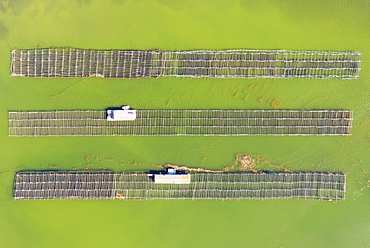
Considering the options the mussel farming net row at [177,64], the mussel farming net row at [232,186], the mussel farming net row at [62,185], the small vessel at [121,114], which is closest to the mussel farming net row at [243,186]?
the mussel farming net row at [232,186]

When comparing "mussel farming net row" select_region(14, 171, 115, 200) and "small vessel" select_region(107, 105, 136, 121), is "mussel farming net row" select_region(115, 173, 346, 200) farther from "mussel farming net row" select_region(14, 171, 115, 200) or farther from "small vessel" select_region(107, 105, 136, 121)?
"small vessel" select_region(107, 105, 136, 121)

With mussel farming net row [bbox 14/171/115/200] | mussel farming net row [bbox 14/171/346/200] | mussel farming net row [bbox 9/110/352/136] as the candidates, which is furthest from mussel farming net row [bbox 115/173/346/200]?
mussel farming net row [bbox 9/110/352/136]

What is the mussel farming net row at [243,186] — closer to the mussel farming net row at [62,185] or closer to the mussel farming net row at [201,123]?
the mussel farming net row at [62,185]

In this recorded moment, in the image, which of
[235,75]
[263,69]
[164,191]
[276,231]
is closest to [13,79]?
[164,191]

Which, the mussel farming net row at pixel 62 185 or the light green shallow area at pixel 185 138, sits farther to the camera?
the light green shallow area at pixel 185 138

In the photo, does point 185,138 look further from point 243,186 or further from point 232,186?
point 243,186

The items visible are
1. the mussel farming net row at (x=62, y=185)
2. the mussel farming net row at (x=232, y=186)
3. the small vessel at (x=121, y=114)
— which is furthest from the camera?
the mussel farming net row at (x=232, y=186)

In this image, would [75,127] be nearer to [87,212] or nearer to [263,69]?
[87,212]
